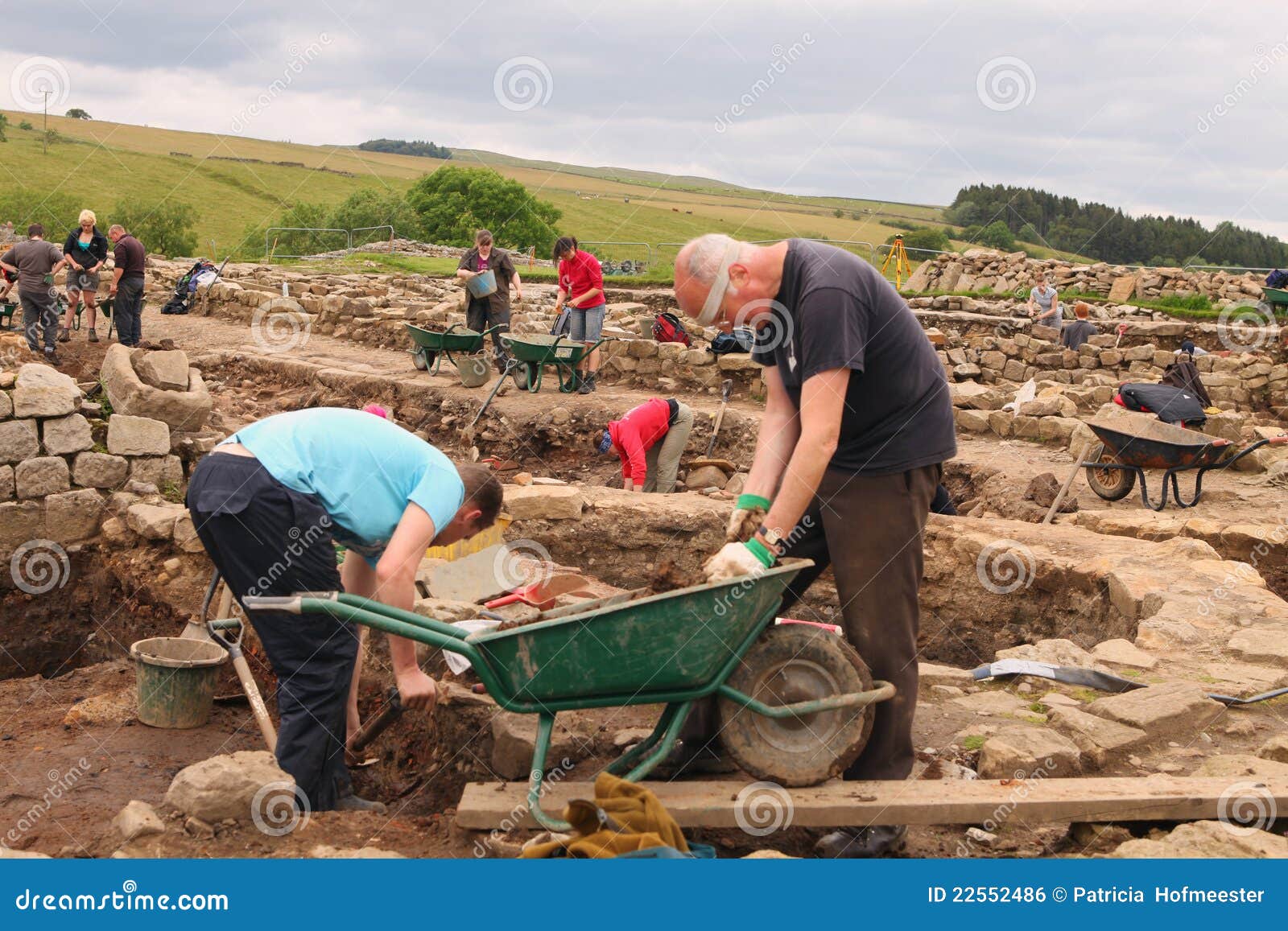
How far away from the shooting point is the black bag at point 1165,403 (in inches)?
367

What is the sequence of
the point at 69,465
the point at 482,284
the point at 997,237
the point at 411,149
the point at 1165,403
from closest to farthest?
the point at 69,465
the point at 1165,403
the point at 482,284
the point at 997,237
the point at 411,149

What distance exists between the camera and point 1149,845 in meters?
2.78

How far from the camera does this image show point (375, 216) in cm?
3606

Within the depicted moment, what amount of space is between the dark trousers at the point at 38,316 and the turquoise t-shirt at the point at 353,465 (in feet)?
32.5

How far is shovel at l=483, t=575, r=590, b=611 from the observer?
15.0 ft

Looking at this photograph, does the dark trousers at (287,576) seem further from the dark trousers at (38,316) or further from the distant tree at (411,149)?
the distant tree at (411,149)

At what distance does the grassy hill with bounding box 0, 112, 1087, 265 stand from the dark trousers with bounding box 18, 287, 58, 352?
718 inches

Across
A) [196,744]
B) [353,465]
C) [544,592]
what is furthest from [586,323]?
[353,465]

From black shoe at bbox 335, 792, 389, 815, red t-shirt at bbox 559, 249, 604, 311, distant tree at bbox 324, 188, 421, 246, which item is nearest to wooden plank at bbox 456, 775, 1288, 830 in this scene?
black shoe at bbox 335, 792, 389, 815

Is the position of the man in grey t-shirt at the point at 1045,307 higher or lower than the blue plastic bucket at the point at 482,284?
higher

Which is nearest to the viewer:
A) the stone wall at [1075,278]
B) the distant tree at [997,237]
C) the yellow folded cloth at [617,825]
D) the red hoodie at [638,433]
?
the yellow folded cloth at [617,825]

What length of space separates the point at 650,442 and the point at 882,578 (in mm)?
5233

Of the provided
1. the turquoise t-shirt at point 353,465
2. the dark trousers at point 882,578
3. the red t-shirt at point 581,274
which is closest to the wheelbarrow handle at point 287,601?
the turquoise t-shirt at point 353,465

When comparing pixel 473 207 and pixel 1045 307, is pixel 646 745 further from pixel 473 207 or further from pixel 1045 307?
pixel 473 207
